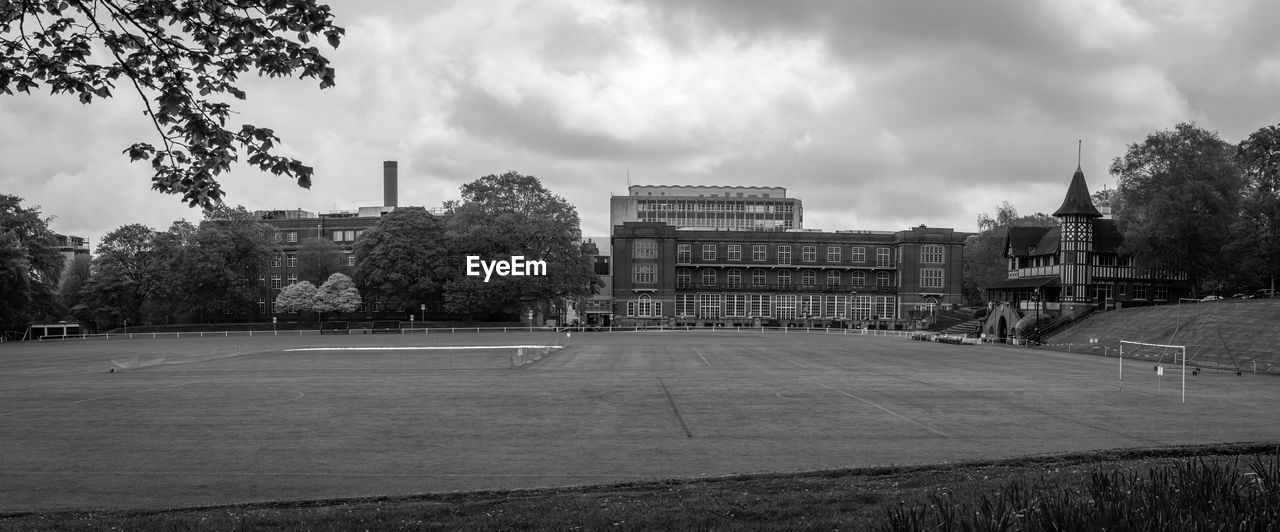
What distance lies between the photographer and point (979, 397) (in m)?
30.0

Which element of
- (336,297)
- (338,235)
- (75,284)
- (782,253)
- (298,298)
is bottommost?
(298,298)

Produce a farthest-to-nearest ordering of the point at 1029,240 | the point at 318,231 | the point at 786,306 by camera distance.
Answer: the point at 318,231
the point at 786,306
the point at 1029,240

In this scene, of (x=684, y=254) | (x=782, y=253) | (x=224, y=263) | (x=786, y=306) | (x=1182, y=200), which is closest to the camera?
(x=1182, y=200)

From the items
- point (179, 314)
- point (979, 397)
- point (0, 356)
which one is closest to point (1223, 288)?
point (979, 397)

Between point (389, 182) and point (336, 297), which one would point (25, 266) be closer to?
point (336, 297)

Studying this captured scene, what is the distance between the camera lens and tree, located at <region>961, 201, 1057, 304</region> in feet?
367

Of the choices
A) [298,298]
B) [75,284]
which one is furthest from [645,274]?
[75,284]

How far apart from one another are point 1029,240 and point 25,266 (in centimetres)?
9517

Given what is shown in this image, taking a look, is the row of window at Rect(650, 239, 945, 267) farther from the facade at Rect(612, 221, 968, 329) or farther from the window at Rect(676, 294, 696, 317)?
the window at Rect(676, 294, 696, 317)

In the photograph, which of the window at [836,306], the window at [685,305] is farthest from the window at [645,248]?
the window at [836,306]

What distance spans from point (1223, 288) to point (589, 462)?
276 feet

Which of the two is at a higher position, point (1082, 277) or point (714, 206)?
point (714, 206)

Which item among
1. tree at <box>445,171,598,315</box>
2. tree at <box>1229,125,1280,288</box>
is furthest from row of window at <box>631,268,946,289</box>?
tree at <box>1229,125,1280,288</box>

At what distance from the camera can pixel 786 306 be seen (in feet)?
423
